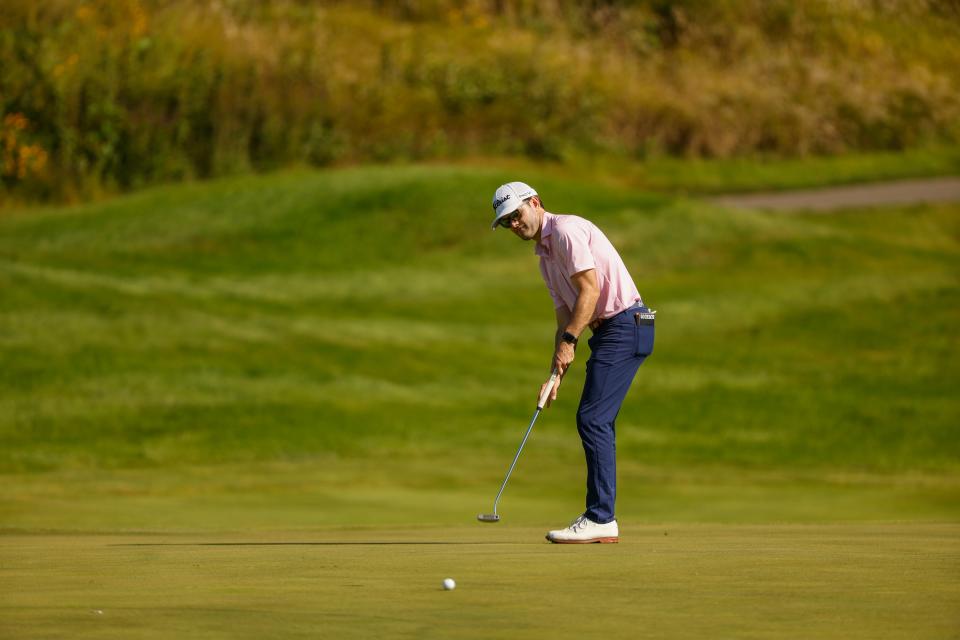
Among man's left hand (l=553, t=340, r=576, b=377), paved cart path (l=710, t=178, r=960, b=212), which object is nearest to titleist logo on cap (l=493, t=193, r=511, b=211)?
man's left hand (l=553, t=340, r=576, b=377)

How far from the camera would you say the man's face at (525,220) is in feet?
25.8

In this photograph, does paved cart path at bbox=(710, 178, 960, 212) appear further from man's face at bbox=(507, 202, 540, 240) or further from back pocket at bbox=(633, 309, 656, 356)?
man's face at bbox=(507, 202, 540, 240)

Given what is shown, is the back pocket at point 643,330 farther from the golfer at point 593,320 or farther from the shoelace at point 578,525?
the shoelace at point 578,525

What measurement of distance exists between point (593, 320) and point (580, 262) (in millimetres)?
500

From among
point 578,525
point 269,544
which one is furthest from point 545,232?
point 269,544

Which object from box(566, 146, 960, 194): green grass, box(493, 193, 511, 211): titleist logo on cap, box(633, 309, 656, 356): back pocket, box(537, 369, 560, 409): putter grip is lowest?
box(537, 369, 560, 409): putter grip

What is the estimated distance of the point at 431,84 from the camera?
38.5 metres

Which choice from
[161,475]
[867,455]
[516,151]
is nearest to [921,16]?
[516,151]

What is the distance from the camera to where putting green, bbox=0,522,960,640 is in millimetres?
4867

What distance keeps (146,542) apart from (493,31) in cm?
3683

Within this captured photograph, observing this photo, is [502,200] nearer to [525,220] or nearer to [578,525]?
[525,220]

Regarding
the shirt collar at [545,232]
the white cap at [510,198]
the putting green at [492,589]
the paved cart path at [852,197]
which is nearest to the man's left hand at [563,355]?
the shirt collar at [545,232]

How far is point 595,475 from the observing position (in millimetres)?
8062

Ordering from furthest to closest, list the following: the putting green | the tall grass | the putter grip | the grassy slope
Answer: the tall grass < the grassy slope < the putter grip < the putting green
